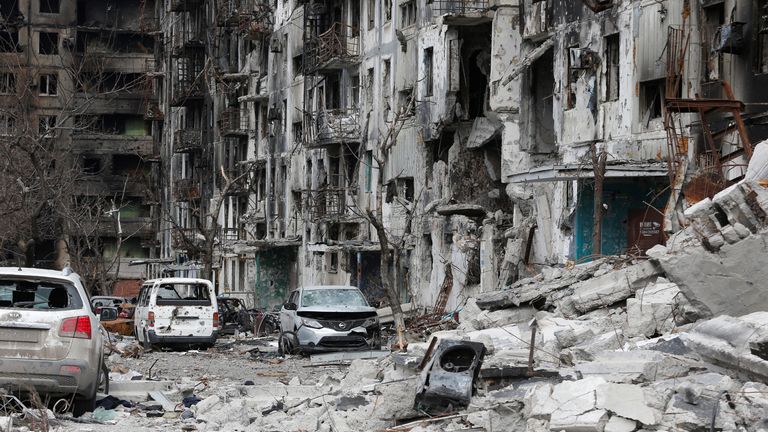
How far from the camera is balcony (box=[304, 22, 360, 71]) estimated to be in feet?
168

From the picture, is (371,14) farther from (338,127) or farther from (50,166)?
(50,166)

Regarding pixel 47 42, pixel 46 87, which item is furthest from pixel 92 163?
pixel 47 42

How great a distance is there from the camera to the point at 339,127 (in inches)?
2004

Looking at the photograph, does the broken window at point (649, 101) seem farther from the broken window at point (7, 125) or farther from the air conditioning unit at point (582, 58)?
the broken window at point (7, 125)

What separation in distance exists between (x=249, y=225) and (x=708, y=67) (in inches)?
1638

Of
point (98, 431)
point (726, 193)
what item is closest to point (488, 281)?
point (726, 193)

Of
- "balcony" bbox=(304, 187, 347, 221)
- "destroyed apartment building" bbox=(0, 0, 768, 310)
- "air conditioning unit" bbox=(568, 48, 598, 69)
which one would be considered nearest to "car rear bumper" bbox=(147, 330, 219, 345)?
"destroyed apartment building" bbox=(0, 0, 768, 310)

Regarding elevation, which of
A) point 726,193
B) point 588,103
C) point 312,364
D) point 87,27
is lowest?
point 312,364

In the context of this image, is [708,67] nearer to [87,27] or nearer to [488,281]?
[488,281]

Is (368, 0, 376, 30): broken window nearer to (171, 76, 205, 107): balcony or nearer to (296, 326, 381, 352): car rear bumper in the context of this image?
(296, 326, 381, 352): car rear bumper

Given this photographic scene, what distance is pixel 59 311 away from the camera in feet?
50.7

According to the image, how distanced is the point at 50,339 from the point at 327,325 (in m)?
14.9

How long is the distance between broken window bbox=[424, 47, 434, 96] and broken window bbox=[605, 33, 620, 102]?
1276cm

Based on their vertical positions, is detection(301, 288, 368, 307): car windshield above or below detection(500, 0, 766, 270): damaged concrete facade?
below
